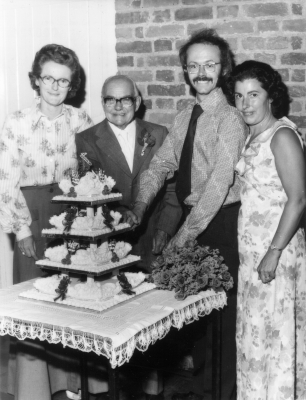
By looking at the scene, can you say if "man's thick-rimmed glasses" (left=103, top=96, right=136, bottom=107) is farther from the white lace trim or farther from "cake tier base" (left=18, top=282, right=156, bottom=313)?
the white lace trim

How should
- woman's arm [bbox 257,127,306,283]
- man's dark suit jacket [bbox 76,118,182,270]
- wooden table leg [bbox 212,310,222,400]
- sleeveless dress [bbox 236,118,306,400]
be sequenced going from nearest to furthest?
woman's arm [bbox 257,127,306,283] < sleeveless dress [bbox 236,118,306,400] < wooden table leg [bbox 212,310,222,400] < man's dark suit jacket [bbox 76,118,182,270]

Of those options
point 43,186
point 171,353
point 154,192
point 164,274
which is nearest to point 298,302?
point 164,274

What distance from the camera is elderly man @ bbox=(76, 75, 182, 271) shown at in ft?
11.5

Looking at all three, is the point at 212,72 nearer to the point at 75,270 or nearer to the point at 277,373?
the point at 75,270

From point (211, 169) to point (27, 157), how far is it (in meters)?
1.13

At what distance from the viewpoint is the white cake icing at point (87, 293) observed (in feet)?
8.52

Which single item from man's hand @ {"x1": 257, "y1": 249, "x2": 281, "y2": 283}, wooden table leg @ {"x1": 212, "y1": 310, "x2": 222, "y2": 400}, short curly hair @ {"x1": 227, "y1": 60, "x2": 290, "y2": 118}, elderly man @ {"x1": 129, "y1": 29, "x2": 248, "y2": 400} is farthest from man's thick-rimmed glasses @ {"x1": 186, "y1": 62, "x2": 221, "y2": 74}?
wooden table leg @ {"x1": 212, "y1": 310, "x2": 222, "y2": 400}

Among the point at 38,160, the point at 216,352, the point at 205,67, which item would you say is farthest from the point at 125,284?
the point at 205,67

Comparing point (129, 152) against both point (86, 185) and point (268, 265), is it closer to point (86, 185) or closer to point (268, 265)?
point (86, 185)

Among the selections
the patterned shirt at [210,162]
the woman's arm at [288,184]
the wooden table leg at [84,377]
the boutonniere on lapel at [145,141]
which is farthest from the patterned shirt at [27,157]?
the woman's arm at [288,184]

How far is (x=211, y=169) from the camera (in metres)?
3.16

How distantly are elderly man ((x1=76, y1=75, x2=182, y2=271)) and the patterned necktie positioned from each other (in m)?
0.33

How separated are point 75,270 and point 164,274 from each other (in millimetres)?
500

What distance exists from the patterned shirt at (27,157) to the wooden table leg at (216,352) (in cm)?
124
